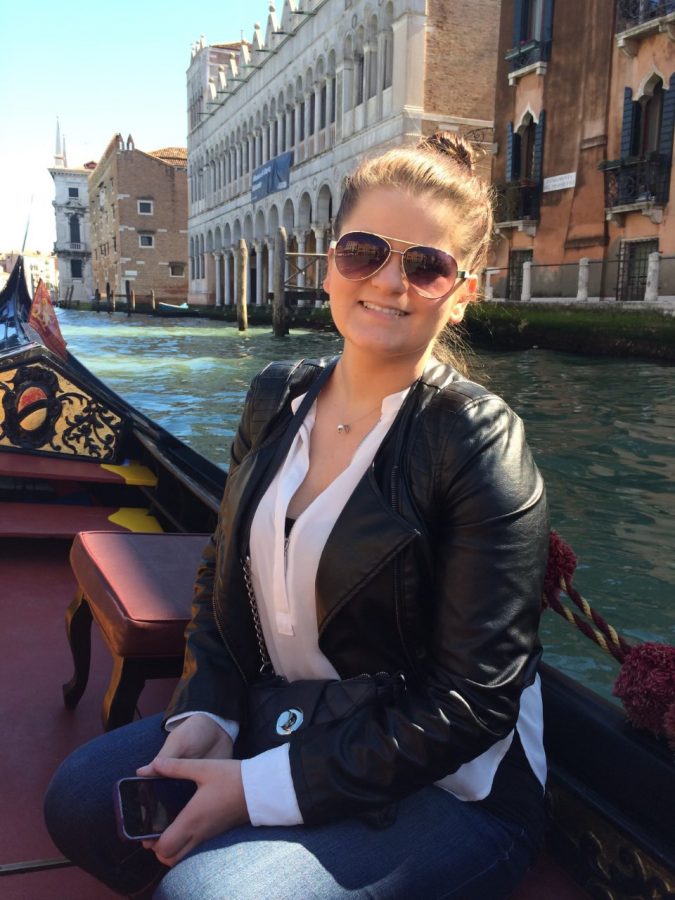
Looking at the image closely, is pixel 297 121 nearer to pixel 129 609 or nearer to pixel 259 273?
pixel 259 273

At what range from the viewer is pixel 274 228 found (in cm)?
2527

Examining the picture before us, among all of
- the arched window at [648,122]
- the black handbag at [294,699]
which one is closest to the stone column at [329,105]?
the arched window at [648,122]

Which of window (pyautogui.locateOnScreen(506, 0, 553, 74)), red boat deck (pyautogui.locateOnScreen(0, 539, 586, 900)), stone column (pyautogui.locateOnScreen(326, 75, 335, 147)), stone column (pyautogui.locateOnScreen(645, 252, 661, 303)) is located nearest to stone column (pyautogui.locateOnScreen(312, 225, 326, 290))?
stone column (pyautogui.locateOnScreen(326, 75, 335, 147))

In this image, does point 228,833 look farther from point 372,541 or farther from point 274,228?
point 274,228

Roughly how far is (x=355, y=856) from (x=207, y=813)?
163mm

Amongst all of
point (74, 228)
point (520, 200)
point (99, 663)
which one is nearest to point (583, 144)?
point (520, 200)

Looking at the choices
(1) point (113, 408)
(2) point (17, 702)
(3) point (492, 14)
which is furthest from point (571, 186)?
(2) point (17, 702)

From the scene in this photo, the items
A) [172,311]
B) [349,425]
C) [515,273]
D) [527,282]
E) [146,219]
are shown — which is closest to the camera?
[349,425]

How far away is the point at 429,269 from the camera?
1.02m

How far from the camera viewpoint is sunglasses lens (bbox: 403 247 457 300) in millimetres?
1014

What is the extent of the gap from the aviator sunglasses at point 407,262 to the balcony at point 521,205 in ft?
43.5

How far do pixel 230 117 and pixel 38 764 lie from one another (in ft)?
101

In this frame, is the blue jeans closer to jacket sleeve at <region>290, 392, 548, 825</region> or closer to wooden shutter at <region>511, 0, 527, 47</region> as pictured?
jacket sleeve at <region>290, 392, 548, 825</region>

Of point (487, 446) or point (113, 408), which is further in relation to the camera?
point (113, 408)
